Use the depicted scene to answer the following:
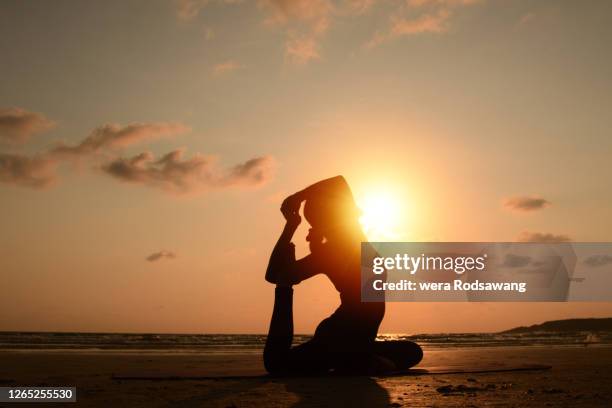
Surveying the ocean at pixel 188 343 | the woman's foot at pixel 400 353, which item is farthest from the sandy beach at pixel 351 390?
the ocean at pixel 188 343

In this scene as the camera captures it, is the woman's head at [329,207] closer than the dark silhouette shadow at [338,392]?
No

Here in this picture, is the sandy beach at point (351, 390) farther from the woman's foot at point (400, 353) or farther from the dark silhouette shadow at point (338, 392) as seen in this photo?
the woman's foot at point (400, 353)

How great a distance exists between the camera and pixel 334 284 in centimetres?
1158

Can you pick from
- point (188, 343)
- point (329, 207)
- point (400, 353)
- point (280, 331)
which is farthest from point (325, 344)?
point (188, 343)

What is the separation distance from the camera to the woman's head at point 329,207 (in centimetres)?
1160

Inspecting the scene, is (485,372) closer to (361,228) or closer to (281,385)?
(361,228)

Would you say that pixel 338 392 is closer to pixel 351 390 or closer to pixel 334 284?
pixel 351 390

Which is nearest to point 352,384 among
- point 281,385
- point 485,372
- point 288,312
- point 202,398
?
point 281,385

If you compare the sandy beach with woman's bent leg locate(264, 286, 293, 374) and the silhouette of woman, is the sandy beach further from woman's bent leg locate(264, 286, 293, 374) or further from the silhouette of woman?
the silhouette of woman

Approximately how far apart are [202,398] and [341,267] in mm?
3806

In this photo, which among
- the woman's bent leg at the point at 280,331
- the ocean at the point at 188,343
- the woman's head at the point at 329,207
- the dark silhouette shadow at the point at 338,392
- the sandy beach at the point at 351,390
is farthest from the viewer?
the ocean at the point at 188,343

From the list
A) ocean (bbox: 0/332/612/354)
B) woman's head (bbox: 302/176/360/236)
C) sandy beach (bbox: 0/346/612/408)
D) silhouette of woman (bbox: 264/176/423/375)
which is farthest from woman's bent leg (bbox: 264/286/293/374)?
ocean (bbox: 0/332/612/354)

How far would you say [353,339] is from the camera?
11484 millimetres

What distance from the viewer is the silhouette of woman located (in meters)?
11.3
